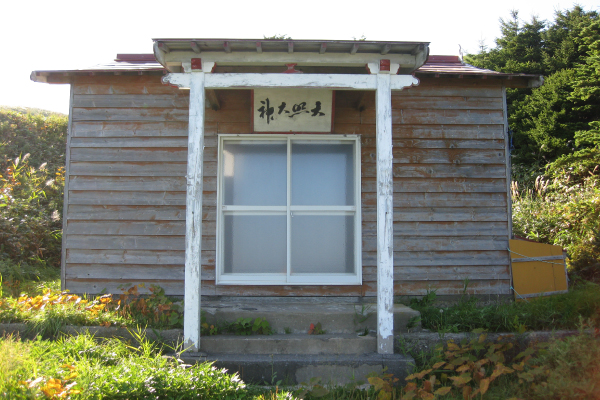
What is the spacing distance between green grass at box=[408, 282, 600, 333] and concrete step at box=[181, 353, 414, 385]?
32.8 inches

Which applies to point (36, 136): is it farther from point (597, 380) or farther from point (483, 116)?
point (597, 380)

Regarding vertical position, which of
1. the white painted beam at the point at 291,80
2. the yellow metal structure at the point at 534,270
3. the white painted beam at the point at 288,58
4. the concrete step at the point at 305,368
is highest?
the white painted beam at the point at 288,58

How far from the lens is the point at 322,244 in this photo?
5270mm

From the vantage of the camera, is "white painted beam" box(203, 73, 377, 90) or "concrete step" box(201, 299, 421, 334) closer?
"white painted beam" box(203, 73, 377, 90)

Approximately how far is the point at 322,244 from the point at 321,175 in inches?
36.5

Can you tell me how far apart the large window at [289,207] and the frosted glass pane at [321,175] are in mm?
13

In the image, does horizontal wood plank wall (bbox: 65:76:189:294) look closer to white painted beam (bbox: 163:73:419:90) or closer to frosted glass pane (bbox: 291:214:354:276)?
white painted beam (bbox: 163:73:419:90)

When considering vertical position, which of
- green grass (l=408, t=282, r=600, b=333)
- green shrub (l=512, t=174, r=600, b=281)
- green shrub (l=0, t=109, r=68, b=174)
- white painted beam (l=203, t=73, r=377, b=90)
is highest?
green shrub (l=0, t=109, r=68, b=174)

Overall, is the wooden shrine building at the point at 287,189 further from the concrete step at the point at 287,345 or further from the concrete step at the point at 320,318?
the concrete step at the point at 287,345

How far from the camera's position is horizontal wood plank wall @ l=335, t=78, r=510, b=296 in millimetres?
5258

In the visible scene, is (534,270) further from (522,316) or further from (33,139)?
(33,139)

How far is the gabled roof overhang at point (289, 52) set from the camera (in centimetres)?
376

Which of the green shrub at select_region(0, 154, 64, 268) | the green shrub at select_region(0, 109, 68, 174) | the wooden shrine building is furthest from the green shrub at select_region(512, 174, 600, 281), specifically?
the green shrub at select_region(0, 109, 68, 174)

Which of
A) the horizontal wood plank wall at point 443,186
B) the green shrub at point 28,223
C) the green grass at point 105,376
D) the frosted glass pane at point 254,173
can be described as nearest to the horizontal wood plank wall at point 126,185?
the frosted glass pane at point 254,173
